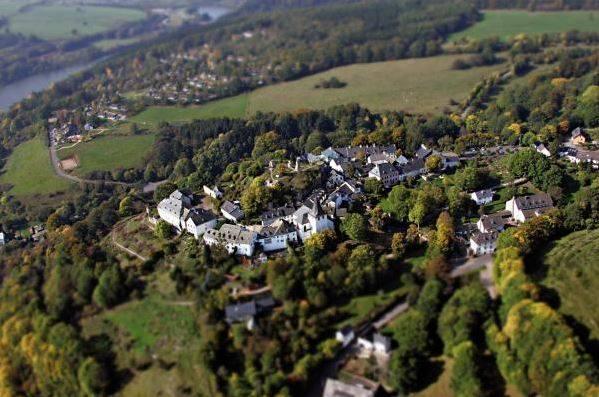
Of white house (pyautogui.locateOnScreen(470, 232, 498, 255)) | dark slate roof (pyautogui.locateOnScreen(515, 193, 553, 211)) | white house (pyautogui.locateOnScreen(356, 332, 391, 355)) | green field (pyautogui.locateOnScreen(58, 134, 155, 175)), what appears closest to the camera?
white house (pyautogui.locateOnScreen(356, 332, 391, 355))

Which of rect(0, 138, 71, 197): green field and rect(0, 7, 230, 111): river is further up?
rect(0, 138, 71, 197): green field

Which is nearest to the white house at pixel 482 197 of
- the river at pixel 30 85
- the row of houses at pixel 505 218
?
the row of houses at pixel 505 218

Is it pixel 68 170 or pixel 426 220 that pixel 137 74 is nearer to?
pixel 68 170

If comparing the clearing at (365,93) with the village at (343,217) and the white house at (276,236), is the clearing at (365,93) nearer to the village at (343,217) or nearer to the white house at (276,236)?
the village at (343,217)

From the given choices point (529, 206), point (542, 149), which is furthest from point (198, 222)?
point (542, 149)

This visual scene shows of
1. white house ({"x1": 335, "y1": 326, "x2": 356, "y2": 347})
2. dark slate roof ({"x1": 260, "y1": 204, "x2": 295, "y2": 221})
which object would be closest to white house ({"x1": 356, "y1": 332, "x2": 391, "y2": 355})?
white house ({"x1": 335, "y1": 326, "x2": 356, "y2": 347})

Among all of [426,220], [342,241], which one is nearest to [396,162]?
[426,220]

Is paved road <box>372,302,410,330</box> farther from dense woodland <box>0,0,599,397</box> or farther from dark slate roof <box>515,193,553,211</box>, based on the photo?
dark slate roof <box>515,193,553,211</box>
